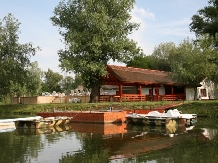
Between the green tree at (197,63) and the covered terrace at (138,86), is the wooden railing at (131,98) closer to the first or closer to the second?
the covered terrace at (138,86)

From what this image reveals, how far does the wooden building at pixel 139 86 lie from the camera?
128 ft

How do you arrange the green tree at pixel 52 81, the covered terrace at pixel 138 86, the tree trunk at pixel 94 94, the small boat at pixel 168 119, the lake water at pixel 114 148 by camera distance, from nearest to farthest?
the lake water at pixel 114 148 → the small boat at pixel 168 119 → the tree trunk at pixel 94 94 → the covered terrace at pixel 138 86 → the green tree at pixel 52 81

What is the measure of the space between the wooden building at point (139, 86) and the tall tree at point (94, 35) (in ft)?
7.06

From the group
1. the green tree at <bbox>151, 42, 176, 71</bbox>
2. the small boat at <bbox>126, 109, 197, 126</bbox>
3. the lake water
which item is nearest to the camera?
the lake water

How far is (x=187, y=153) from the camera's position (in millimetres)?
13375

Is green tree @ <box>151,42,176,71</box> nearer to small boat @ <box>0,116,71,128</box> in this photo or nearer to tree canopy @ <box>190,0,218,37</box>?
tree canopy @ <box>190,0,218,37</box>

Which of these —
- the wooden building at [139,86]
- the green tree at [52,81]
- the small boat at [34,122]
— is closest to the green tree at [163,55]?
the wooden building at [139,86]

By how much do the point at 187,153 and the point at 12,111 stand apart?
1266 inches

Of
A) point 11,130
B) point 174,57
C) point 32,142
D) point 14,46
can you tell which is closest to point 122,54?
point 14,46

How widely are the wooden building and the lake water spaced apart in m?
18.6

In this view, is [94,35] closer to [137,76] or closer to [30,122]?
[137,76]

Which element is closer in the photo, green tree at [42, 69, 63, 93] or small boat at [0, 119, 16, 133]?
small boat at [0, 119, 16, 133]

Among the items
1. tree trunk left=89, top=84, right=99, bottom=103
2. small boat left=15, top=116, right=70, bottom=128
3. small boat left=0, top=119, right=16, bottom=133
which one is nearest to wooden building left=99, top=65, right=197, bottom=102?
tree trunk left=89, top=84, right=99, bottom=103

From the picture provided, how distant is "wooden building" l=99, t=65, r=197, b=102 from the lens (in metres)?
39.0
